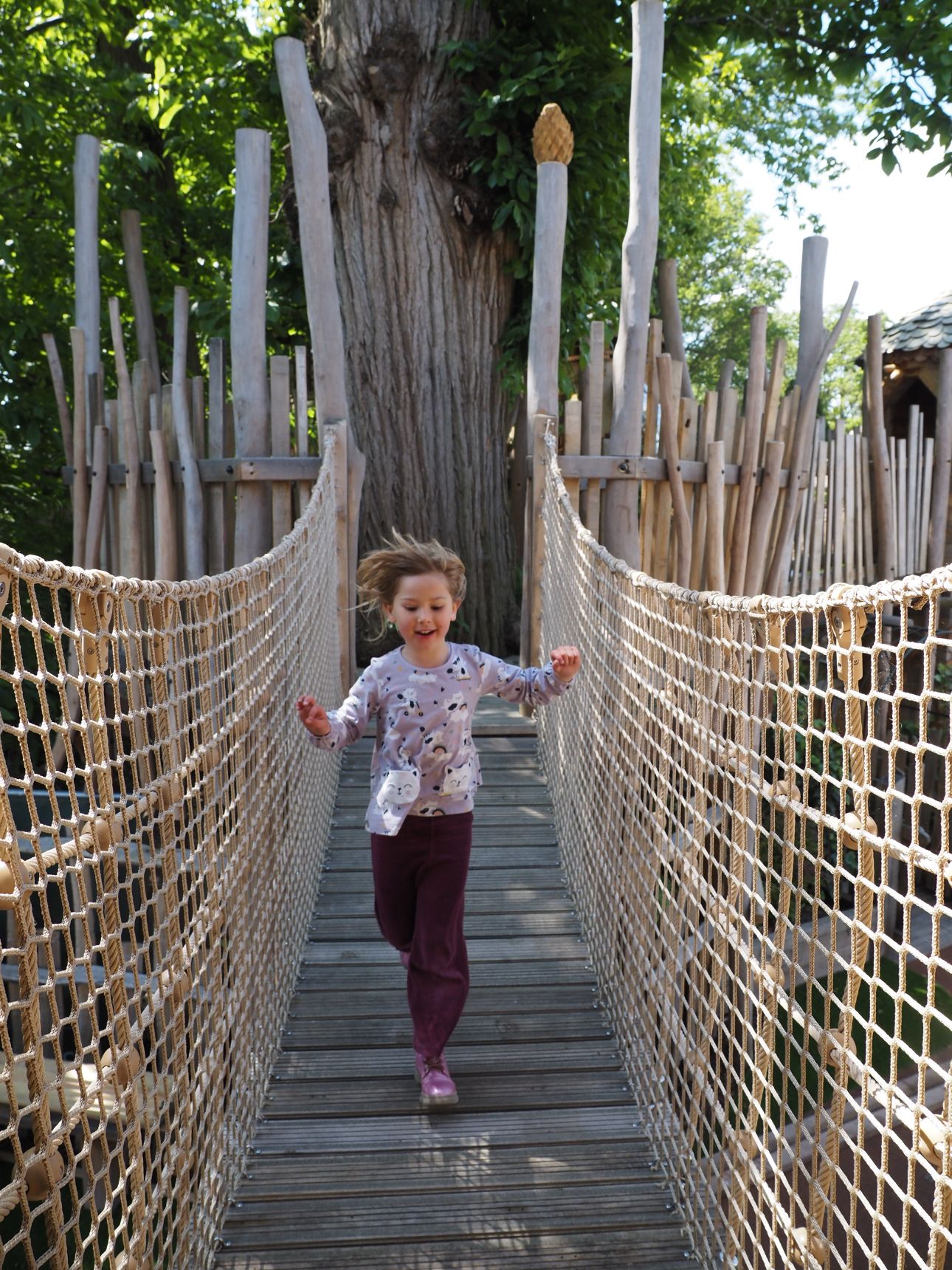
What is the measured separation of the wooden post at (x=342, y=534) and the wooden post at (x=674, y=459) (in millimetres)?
1292

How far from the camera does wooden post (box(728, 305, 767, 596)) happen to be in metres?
4.64

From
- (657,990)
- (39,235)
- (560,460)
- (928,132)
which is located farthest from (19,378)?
(657,990)

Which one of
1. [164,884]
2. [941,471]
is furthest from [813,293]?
[164,884]

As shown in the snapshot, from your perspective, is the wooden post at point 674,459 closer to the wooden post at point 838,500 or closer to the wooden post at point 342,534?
the wooden post at point 342,534

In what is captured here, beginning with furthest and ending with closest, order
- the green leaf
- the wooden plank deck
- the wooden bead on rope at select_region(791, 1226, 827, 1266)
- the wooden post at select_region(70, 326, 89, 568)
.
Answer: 1. the green leaf
2. the wooden post at select_region(70, 326, 89, 568)
3. the wooden plank deck
4. the wooden bead on rope at select_region(791, 1226, 827, 1266)

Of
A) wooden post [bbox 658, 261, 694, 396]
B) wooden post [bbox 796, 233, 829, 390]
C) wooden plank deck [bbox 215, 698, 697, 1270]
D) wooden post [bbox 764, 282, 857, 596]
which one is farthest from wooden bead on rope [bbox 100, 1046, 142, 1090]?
wooden post [bbox 658, 261, 694, 396]

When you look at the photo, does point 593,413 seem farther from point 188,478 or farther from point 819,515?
point 819,515

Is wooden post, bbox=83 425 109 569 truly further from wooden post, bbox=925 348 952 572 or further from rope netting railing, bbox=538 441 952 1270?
wooden post, bbox=925 348 952 572

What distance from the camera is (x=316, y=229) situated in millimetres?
4359

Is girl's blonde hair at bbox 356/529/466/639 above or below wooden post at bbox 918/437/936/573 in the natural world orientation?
below

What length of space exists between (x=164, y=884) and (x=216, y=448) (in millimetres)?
3063

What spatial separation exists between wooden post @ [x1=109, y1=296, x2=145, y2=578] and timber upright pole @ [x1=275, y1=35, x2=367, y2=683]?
813mm

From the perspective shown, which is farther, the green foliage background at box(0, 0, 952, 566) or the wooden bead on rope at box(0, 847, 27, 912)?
the green foliage background at box(0, 0, 952, 566)

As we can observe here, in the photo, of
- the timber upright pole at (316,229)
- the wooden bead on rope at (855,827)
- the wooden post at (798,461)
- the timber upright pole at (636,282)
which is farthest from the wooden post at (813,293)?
the wooden bead on rope at (855,827)
